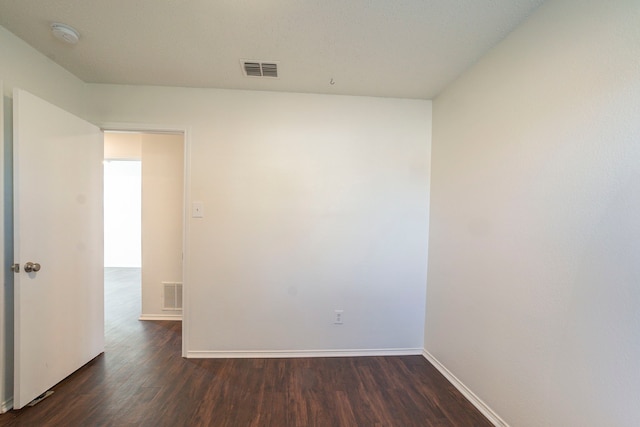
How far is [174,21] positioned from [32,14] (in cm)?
83

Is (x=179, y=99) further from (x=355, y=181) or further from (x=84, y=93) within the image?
(x=355, y=181)

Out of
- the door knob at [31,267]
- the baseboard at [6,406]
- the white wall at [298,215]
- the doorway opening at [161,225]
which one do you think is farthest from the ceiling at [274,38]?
the baseboard at [6,406]

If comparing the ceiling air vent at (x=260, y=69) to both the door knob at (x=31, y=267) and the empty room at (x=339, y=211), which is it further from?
the door knob at (x=31, y=267)

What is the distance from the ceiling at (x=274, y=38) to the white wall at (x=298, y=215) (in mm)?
257

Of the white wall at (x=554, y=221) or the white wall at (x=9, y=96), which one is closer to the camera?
the white wall at (x=554, y=221)

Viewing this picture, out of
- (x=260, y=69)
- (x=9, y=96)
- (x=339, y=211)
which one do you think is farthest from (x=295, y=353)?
(x=9, y=96)

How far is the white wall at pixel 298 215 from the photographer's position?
7.79ft

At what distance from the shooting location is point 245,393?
1.94m

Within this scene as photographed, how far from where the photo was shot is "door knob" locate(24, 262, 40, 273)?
67.0 inches

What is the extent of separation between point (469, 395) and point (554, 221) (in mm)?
1443

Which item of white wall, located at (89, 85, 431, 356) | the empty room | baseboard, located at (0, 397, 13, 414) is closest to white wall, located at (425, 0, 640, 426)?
the empty room

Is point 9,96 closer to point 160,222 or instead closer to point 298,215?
point 160,222

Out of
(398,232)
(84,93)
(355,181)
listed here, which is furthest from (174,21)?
(398,232)

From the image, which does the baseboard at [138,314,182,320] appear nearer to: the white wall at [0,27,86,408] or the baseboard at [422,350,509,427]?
the white wall at [0,27,86,408]
